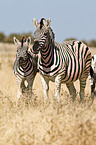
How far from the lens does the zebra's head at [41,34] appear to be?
7238 millimetres

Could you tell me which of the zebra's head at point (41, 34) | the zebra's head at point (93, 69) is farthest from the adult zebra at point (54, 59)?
the zebra's head at point (93, 69)

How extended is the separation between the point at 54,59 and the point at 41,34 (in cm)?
83

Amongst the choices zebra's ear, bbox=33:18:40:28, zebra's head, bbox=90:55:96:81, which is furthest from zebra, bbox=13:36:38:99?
zebra's head, bbox=90:55:96:81

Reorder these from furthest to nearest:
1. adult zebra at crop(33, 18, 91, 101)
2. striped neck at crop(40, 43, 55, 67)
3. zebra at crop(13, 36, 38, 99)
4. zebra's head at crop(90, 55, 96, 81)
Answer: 1. zebra's head at crop(90, 55, 96, 81)
2. zebra at crop(13, 36, 38, 99)
3. striped neck at crop(40, 43, 55, 67)
4. adult zebra at crop(33, 18, 91, 101)

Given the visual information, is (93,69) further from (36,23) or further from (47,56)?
(36,23)

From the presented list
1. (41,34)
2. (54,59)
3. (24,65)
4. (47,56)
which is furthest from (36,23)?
(24,65)

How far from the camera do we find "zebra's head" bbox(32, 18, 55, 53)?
7238mm

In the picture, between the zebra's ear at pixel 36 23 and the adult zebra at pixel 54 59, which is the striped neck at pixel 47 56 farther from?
the zebra's ear at pixel 36 23

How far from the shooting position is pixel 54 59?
7.74 meters

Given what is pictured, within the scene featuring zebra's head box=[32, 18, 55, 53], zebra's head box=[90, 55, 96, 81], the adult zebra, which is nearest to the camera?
zebra's head box=[32, 18, 55, 53]

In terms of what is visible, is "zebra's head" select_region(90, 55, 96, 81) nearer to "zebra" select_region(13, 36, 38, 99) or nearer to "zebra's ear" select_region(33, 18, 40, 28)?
"zebra" select_region(13, 36, 38, 99)

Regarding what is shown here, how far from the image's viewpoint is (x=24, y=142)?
5434 mm

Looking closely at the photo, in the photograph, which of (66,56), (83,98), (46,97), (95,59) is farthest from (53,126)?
(95,59)

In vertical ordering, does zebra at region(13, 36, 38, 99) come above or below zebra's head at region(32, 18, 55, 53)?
below
